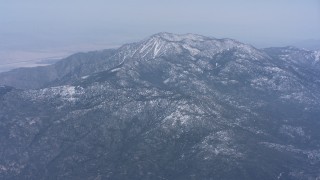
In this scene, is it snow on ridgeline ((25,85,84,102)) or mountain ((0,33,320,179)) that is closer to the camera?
mountain ((0,33,320,179))

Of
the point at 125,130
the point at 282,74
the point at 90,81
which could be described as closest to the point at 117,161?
the point at 125,130

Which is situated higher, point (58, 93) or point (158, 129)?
point (58, 93)

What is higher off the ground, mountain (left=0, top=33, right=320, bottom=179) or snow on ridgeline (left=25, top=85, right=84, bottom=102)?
snow on ridgeline (left=25, top=85, right=84, bottom=102)

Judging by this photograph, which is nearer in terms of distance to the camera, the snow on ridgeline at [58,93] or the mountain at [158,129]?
the mountain at [158,129]

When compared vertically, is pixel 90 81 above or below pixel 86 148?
above

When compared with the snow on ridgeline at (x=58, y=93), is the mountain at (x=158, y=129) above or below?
below

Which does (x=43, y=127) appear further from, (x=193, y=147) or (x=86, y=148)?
(x=193, y=147)

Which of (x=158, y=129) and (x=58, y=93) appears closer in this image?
(x=158, y=129)

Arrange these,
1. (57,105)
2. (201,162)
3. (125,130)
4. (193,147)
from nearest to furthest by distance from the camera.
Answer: (201,162) < (193,147) < (125,130) < (57,105)
